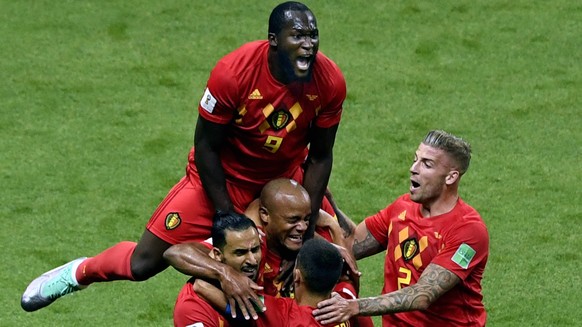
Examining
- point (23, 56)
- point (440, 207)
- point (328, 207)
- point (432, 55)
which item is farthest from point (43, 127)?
point (440, 207)

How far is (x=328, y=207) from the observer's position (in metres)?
8.19

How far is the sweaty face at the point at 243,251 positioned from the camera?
22.9 ft

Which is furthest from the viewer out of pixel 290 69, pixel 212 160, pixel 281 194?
pixel 212 160

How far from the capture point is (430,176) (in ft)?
24.7

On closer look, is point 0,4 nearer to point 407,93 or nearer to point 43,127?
point 43,127

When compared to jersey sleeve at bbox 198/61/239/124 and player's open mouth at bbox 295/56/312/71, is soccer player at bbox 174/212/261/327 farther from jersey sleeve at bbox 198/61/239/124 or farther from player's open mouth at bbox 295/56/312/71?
player's open mouth at bbox 295/56/312/71

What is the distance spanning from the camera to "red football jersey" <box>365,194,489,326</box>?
292 inches

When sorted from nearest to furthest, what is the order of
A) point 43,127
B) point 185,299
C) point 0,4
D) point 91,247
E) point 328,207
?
point 185,299 → point 328,207 → point 91,247 → point 43,127 → point 0,4

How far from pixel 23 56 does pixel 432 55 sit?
3.72 meters

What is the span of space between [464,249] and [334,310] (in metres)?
0.95

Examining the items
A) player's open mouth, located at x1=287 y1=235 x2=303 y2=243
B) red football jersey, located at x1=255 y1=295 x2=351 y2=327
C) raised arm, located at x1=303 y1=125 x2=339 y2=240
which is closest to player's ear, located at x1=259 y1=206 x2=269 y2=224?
player's open mouth, located at x1=287 y1=235 x2=303 y2=243

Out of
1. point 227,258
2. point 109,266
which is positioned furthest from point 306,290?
point 109,266

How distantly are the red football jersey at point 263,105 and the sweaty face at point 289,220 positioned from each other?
353 mm

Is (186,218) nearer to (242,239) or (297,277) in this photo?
(242,239)
